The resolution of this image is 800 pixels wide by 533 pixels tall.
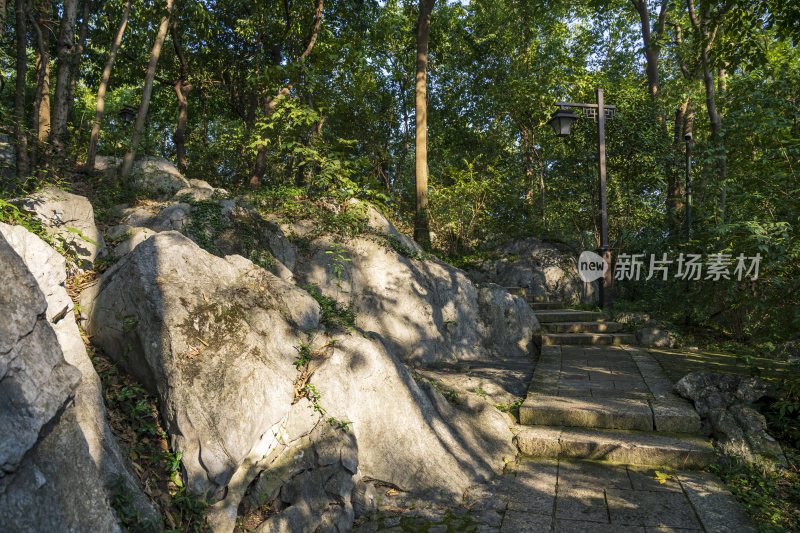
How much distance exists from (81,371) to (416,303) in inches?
215

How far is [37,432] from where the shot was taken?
208 cm

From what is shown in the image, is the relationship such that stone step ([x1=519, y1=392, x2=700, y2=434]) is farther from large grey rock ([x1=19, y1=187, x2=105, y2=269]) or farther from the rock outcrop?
large grey rock ([x1=19, y1=187, x2=105, y2=269])

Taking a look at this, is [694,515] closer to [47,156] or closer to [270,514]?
[270,514]

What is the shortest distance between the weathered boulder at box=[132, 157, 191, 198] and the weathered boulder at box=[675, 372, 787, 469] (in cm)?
903

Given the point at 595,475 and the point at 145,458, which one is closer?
the point at 145,458

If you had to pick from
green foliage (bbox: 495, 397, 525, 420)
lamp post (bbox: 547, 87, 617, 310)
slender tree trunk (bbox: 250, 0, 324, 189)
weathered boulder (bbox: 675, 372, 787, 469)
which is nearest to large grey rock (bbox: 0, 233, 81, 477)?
green foliage (bbox: 495, 397, 525, 420)

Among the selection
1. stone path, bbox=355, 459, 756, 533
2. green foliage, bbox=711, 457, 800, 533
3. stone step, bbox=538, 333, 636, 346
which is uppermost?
stone step, bbox=538, 333, 636, 346

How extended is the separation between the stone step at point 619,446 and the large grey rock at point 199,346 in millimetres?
2686

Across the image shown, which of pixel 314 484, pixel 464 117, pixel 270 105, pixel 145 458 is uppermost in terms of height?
pixel 464 117

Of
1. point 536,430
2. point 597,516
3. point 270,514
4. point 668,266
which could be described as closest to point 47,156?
point 270,514

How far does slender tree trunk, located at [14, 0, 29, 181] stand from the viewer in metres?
6.59

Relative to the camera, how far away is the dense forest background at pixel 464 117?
22.7 ft

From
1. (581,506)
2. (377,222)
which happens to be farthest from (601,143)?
(581,506)

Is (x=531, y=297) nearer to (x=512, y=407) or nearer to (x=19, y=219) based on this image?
(x=512, y=407)
